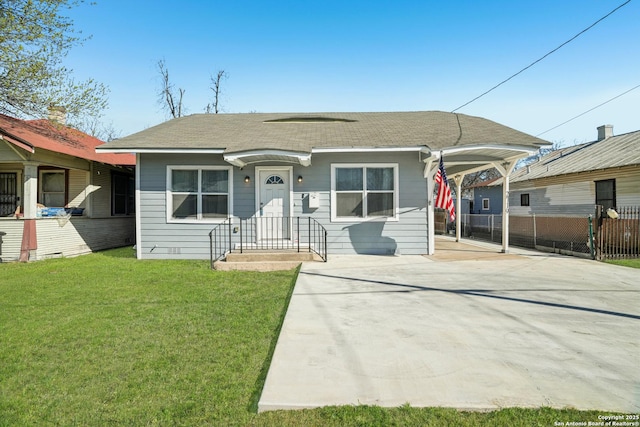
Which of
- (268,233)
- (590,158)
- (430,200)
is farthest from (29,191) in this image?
(590,158)

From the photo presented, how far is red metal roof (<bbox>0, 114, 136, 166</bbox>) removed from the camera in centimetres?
842

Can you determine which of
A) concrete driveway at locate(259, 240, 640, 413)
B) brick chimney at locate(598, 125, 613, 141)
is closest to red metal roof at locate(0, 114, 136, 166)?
concrete driveway at locate(259, 240, 640, 413)

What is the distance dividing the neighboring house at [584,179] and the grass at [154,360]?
45.2 feet

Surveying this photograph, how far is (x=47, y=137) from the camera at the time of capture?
34.1 feet

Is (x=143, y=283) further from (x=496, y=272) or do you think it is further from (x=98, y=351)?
(x=496, y=272)

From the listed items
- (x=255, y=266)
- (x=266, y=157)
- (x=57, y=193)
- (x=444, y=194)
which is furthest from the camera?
(x=57, y=193)

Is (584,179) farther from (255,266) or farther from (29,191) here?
(29,191)

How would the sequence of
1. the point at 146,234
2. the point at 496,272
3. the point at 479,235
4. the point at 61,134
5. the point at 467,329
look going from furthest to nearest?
the point at 479,235, the point at 61,134, the point at 146,234, the point at 496,272, the point at 467,329

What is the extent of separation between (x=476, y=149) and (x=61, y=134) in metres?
13.2

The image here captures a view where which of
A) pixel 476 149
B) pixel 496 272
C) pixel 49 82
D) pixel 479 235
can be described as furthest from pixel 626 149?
pixel 49 82

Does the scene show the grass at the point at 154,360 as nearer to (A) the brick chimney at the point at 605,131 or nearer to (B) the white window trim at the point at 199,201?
(B) the white window trim at the point at 199,201

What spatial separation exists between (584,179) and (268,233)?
1402 cm

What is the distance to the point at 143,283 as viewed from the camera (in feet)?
19.4

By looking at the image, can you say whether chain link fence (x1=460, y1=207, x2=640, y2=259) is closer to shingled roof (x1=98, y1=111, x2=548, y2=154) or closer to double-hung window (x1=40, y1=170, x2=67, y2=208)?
shingled roof (x1=98, y1=111, x2=548, y2=154)
